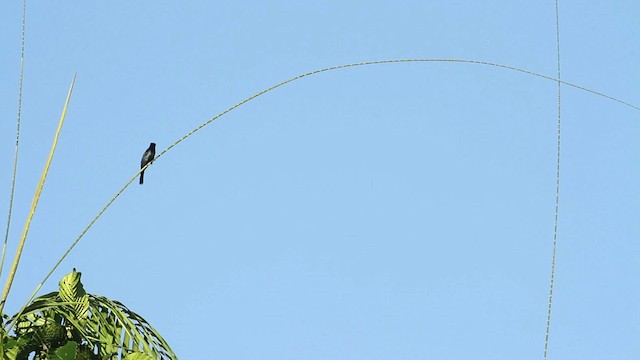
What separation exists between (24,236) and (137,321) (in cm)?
62

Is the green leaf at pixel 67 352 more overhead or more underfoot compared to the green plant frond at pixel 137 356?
more underfoot

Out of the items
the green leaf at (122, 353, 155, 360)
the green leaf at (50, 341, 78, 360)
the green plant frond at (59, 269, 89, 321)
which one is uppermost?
the green plant frond at (59, 269, 89, 321)

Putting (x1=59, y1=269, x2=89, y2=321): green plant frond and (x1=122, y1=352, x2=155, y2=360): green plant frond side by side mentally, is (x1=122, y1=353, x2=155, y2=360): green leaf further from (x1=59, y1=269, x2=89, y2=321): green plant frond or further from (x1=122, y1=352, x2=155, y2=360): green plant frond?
(x1=59, y1=269, x2=89, y2=321): green plant frond

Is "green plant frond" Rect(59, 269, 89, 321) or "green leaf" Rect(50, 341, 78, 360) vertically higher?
"green plant frond" Rect(59, 269, 89, 321)

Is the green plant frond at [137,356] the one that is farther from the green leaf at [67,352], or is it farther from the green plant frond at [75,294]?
the green plant frond at [75,294]

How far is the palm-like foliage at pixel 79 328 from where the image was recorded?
4258mm

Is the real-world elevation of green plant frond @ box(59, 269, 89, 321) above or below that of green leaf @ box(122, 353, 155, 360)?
above

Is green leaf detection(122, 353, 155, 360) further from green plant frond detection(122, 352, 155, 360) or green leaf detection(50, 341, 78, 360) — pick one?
green leaf detection(50, 341, 78, 360)

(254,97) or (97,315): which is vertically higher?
(254,97)

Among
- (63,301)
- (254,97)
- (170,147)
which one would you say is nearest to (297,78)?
(254,97)

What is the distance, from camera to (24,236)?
4.06m

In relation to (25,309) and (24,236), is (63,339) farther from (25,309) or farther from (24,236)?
(24,236)

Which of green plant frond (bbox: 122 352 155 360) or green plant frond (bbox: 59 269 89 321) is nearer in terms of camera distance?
green plant frond (bbox: 122 352 155 360)

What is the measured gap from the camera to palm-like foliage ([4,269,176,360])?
14.0ft
